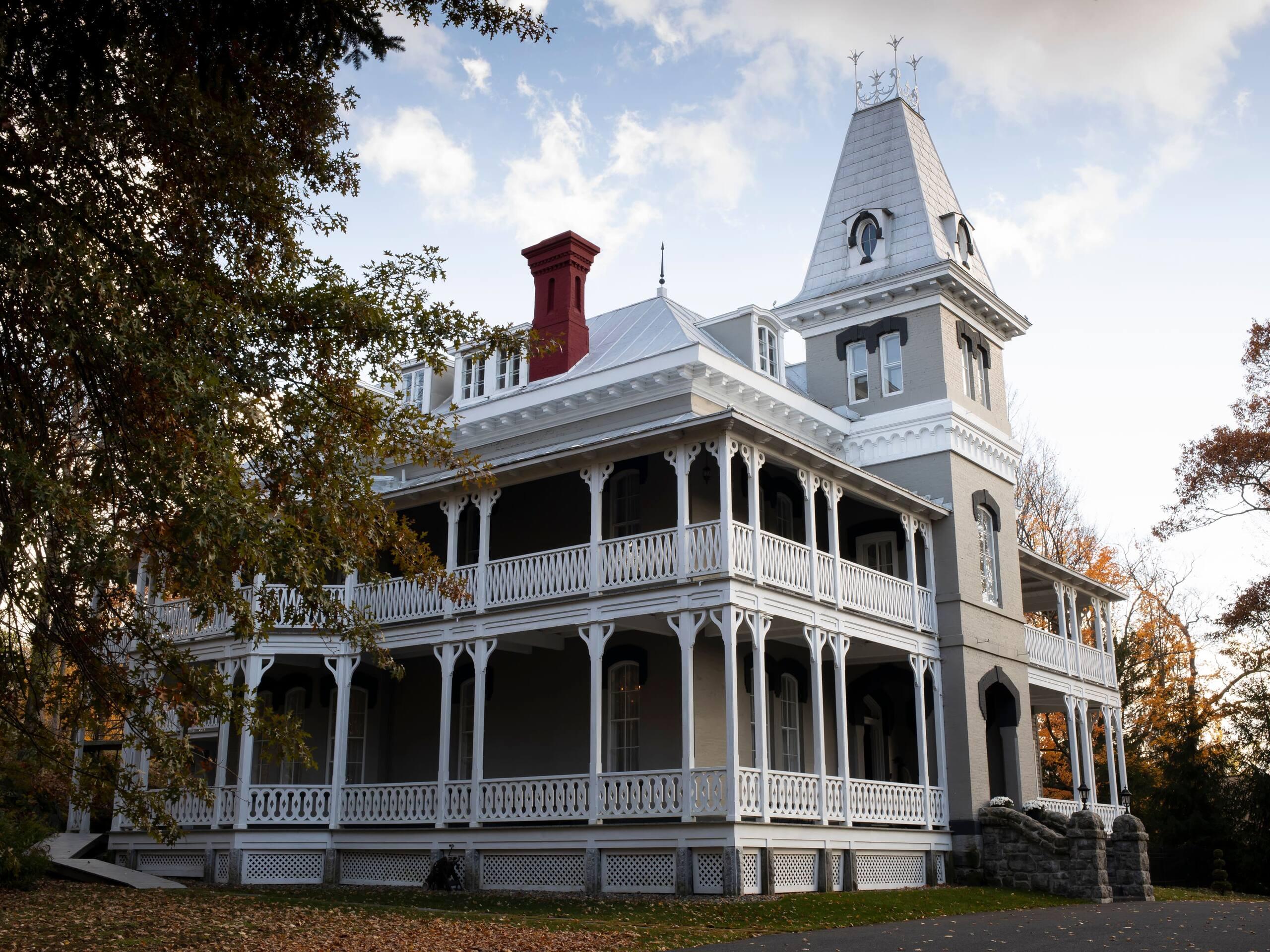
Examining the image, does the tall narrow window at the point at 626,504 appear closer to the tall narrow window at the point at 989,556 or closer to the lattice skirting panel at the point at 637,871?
the lattice skirting panel at the point at 637,871

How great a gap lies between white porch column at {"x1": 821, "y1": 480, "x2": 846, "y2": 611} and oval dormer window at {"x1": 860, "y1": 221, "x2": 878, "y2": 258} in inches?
298

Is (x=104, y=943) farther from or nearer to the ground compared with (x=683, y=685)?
nearer to the ground

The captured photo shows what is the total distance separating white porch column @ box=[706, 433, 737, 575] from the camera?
1662cm

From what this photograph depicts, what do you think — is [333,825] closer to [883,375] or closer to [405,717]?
[405,717]

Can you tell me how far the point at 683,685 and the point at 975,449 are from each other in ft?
32.3

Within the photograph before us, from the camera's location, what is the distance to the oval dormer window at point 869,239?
25.0m

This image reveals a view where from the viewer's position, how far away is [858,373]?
2436 cm

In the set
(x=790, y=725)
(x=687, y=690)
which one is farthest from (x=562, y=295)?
(x=687, y=690)

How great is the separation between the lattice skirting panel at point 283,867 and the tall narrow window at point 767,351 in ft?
38.8

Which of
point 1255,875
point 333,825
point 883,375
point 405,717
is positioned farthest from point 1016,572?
point 333,825

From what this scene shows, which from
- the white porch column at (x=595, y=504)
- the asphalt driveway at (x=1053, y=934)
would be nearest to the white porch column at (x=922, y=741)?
the asphalt driveway at (x=1053, y=934)

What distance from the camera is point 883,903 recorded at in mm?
15508

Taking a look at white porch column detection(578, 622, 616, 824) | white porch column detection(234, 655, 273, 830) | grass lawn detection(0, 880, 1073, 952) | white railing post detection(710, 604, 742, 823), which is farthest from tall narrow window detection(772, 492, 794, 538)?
white porch column detection(234, 655, 273, 830)

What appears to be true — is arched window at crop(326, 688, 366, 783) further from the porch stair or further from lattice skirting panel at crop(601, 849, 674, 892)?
lattice skirting panel at crop(601, 849, 674, 892)
